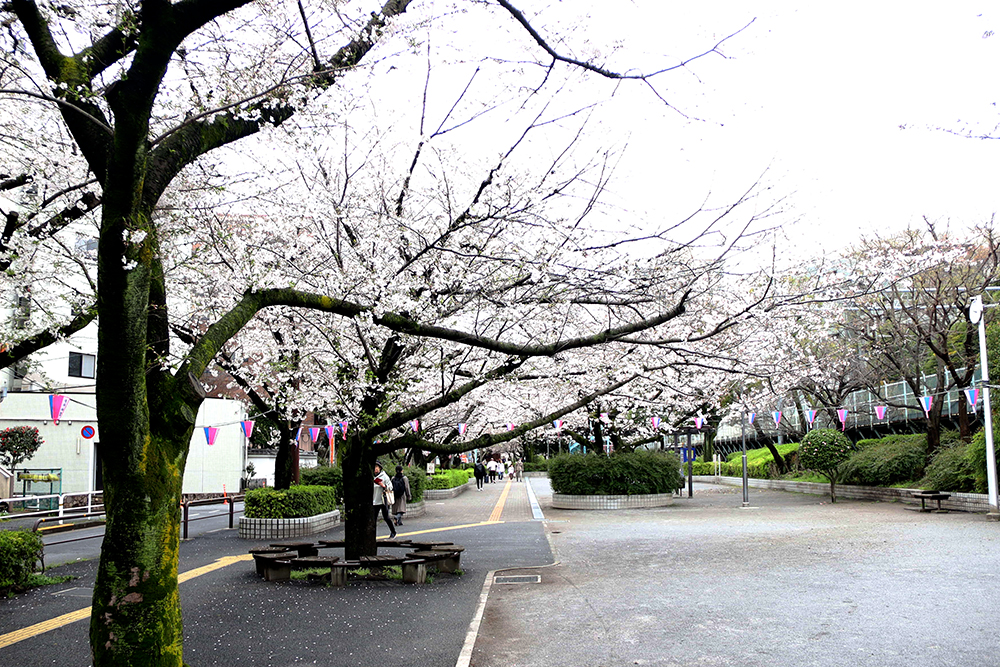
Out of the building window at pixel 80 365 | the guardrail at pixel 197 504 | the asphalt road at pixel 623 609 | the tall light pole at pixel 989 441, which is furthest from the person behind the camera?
the building window at pixel 80 365

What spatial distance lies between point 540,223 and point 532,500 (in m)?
24.5

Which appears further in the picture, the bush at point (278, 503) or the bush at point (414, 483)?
the bush at point (414, 483)

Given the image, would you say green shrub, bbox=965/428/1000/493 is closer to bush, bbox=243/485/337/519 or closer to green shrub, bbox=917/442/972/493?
green shrub, bbox=917/442/972/493

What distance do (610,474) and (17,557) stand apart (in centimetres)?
1938

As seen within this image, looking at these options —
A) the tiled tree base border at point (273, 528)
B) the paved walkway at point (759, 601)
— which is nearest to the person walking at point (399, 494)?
the tiled tree base border at point (273, 528)

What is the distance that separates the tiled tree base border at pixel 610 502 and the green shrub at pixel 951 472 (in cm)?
822

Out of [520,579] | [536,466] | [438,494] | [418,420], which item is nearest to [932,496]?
[418,420]

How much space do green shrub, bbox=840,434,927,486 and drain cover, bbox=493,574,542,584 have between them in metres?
19.2

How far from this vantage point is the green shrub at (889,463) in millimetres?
25688

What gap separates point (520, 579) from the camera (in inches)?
439

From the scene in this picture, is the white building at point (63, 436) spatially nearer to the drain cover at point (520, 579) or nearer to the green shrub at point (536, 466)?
the drain cover at point (520, 579)

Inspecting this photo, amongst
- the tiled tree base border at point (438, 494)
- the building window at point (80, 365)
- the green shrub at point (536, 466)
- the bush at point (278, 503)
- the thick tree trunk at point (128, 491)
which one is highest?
the building window at point (80, 365)

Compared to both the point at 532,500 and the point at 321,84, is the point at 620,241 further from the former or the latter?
the point at 532,500

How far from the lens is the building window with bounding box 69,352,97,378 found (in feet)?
102
